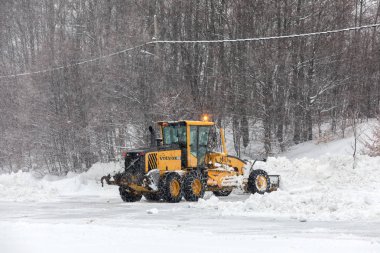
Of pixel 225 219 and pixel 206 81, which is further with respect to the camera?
pixel 206 81

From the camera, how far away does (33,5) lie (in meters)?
47.5

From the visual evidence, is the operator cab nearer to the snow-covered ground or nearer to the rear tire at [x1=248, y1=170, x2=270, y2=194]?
the rear tire at [x1=248, y1=170, x2=270, y2=194]

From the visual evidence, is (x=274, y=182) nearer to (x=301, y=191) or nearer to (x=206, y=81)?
(x=301, y=191)

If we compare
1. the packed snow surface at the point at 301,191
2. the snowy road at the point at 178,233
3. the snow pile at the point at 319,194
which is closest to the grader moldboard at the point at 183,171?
the packed snow surface at the point at 301,191

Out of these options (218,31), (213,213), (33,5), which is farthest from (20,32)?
(213,213)

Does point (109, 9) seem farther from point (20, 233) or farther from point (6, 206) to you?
point (20, 233)

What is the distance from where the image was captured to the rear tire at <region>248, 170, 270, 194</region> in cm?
1841

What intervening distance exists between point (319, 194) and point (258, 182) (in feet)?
12.6

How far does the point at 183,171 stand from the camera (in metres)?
17.7

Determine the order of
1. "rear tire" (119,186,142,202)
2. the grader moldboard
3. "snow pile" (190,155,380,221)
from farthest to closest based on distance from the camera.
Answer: "rear tire" (119,186,142,202) → the grader moldboard → "snow pile" (190,155,380,221)

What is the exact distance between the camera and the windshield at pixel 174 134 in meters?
18.2

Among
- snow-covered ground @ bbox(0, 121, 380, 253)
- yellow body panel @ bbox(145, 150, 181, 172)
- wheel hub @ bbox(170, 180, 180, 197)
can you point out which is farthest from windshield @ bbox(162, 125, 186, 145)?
snow-covered ground @ bbox(0, 121, 380, 253)

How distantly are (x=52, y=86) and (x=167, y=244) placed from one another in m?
27.7

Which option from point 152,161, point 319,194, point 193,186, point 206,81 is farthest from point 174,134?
point 206,81
